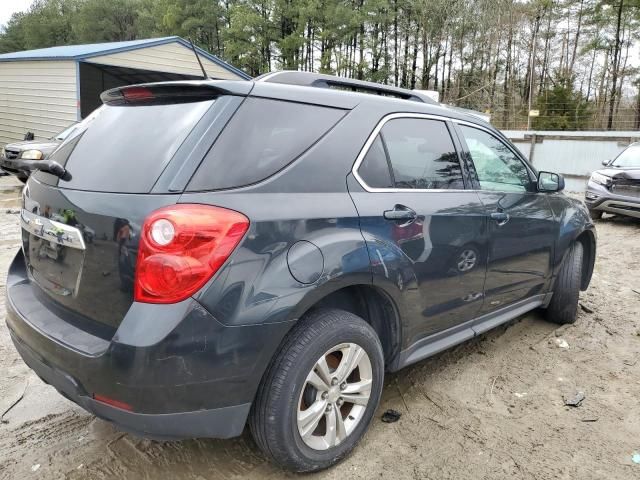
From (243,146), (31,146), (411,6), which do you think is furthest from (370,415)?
(411,6)

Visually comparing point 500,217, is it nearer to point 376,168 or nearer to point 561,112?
point 376,168

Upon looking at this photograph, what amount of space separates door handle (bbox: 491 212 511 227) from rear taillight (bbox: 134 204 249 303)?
1911mm

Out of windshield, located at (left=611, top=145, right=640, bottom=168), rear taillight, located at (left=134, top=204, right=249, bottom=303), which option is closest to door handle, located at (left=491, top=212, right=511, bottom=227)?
rear taillight, located at (left=134, top=204, right=249, bottom=303)

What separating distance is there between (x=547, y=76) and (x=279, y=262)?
3551cm

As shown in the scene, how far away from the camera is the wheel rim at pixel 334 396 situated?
210cm

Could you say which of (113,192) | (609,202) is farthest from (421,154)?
(609,202)

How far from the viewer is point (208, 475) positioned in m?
2.20

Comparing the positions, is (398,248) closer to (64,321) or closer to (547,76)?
(64,321)

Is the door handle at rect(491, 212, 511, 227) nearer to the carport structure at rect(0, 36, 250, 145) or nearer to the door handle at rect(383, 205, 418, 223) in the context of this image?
the door handle at rect(383, 205, 418, 223)

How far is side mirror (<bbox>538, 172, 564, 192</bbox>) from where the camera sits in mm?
3570

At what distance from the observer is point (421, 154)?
108 inches

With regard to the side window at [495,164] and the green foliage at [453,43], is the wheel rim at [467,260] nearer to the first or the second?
the side window at [495,164]

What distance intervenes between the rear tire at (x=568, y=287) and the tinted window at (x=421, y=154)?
1672 millimetres

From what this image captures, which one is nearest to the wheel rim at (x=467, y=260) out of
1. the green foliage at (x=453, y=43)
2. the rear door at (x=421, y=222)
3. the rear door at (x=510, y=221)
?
the rear door at (x=421, y=222)
